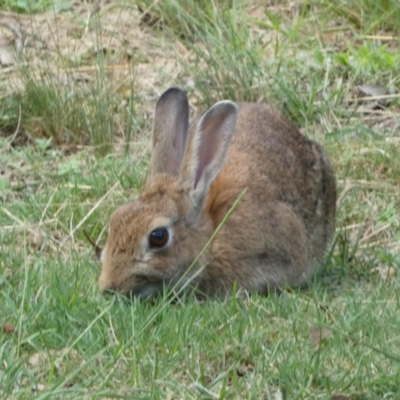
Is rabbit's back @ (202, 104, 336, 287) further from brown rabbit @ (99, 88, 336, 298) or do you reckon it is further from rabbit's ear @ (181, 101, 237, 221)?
rabbit's ear @ (181, 101, 237, 221)

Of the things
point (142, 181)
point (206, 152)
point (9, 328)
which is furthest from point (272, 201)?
point (9, 328)

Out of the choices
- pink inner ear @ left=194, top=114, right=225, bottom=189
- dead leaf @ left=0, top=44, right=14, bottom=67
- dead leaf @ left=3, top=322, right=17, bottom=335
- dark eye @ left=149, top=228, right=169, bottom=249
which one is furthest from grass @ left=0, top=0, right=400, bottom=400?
pink inner ear @ left=194, top=114, right=225, bottom=189

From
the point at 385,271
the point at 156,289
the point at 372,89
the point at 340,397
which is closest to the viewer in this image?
the point at 340,397

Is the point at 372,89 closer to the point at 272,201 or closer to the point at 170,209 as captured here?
the point at 272,201

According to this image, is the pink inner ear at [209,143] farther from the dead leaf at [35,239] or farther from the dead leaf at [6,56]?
the dead leaf at [6,56]

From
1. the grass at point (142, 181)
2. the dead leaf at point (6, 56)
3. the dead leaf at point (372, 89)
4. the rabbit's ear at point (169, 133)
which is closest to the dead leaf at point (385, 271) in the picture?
the grass at point (142, 181)

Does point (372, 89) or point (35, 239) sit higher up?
point (35, 239)
